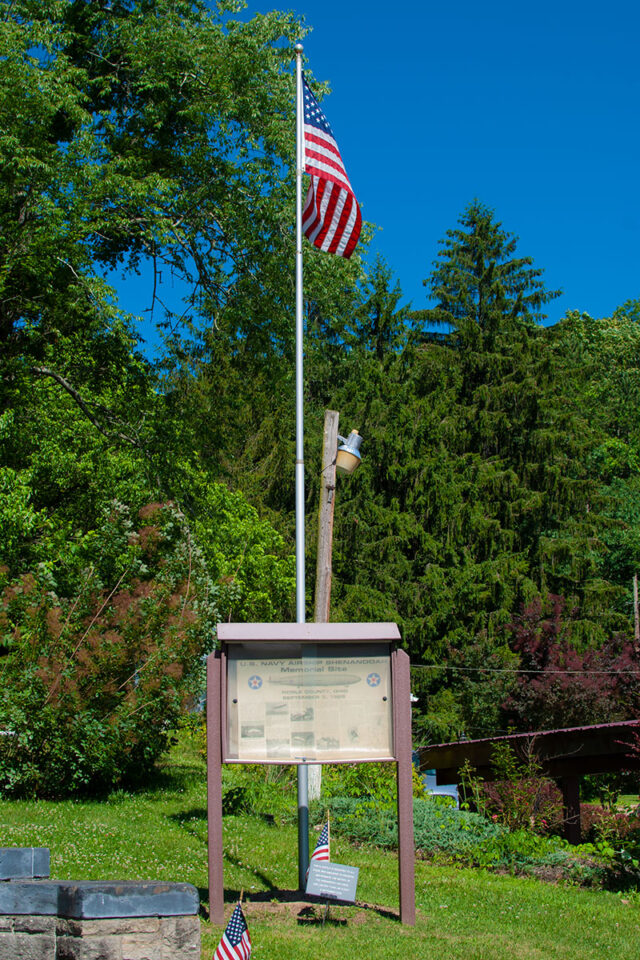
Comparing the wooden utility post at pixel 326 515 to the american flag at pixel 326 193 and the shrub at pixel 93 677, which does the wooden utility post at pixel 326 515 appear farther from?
the american flag at pixel 326 193

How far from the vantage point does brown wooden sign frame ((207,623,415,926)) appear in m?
6.75

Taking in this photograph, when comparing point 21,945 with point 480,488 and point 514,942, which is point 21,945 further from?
point 480,488

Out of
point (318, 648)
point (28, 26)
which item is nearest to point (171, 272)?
point (28, 26)

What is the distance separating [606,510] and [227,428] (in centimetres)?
2447

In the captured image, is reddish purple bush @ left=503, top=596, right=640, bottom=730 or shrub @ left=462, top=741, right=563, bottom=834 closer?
shrub @ left=462, top=741, right=563, bottom=834

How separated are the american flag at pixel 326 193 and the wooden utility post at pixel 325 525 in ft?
8.51

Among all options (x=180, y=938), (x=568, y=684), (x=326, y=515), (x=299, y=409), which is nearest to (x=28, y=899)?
(x=180, y=938)

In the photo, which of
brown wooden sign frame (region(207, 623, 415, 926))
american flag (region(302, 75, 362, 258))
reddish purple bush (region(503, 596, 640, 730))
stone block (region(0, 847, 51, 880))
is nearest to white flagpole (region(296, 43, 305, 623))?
american flag (region(302, 75, 362, 258))

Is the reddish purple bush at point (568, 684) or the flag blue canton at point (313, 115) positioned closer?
the flag blue canton at point (313, 115)

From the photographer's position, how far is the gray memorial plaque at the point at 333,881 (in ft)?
22.0

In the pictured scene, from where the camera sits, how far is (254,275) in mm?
16938

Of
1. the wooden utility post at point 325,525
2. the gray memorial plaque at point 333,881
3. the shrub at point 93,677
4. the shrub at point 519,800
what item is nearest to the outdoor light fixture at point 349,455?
the wooden utility post at point 325,525

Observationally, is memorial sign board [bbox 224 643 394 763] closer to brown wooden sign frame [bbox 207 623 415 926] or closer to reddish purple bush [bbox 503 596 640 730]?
brown wooden sign frame [bbox 207 623 415 926]

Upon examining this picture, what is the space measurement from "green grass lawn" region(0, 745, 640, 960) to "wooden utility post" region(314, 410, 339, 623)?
3.50 m
